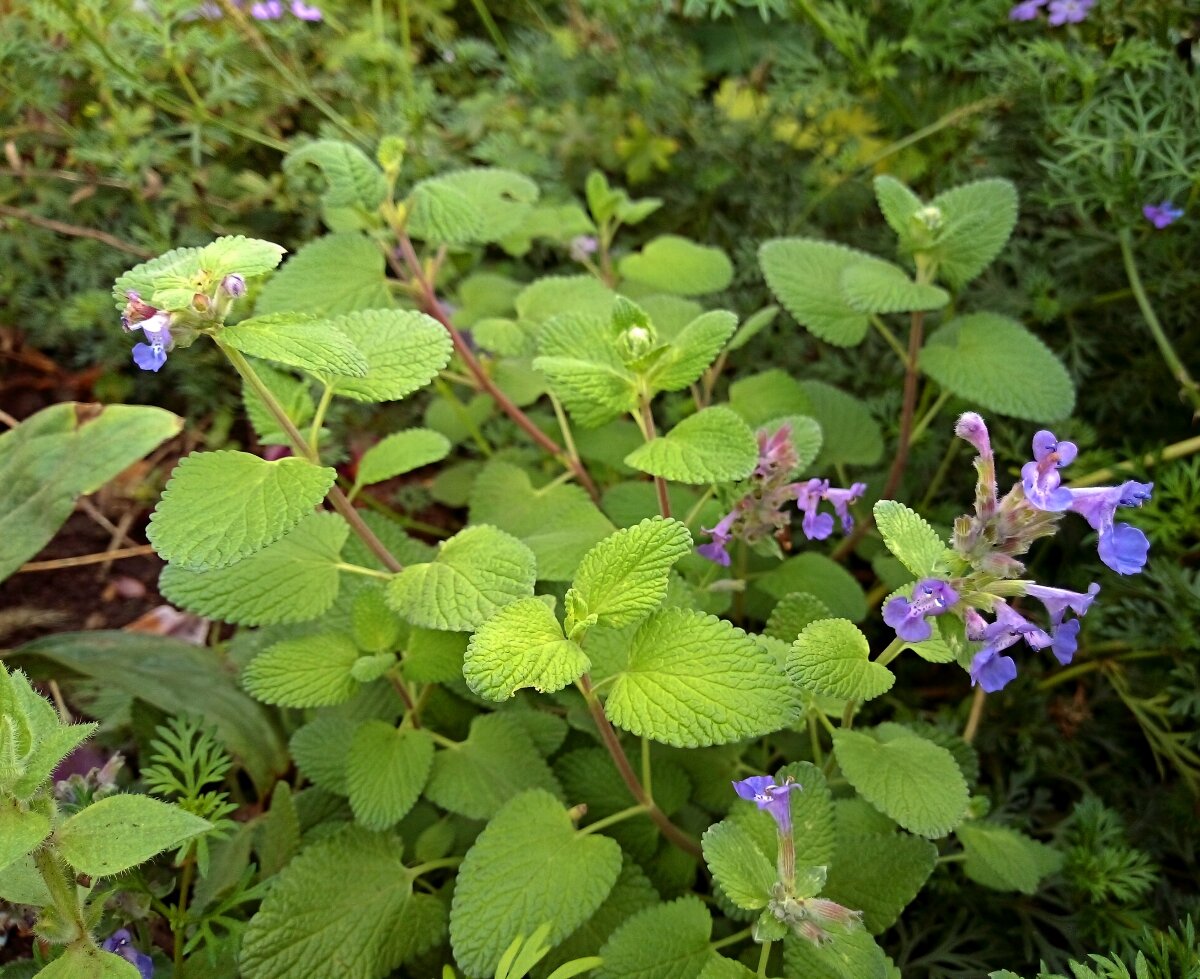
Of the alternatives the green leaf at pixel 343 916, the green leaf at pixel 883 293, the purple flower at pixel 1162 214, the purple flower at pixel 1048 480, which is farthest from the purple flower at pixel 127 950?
the purple flower at pixel 1162 214

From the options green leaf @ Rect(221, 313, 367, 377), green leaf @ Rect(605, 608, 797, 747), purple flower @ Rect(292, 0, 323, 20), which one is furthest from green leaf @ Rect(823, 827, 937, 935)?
purple flower @ Rect(292, 0, 323, 20)

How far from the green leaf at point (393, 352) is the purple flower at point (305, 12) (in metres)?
1.20

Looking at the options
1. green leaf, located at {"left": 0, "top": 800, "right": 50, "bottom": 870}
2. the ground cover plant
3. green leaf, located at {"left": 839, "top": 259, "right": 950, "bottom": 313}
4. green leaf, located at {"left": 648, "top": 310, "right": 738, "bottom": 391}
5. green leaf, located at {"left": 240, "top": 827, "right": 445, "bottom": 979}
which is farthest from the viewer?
green leaf, located at {"left": 839, "top": 259, "right": 950, "bottom": 313}

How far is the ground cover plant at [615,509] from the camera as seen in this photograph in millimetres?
814

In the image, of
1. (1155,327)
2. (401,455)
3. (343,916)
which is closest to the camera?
(343,916)

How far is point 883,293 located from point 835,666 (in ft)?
1.87

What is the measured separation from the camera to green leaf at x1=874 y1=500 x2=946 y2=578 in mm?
773

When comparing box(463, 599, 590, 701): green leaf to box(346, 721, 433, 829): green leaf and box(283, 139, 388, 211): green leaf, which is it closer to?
box(346, 721, 433, 829): green leaf

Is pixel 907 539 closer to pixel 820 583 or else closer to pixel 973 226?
pixel 820 583

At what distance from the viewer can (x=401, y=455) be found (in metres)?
1.08

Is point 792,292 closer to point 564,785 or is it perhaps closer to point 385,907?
point 564,785

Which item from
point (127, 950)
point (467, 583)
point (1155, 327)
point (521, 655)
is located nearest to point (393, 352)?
point (467, 583)

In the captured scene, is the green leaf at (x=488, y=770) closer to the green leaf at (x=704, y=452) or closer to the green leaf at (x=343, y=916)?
the green leaf at (x=343, y=916)

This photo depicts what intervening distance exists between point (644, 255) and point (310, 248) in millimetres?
542
